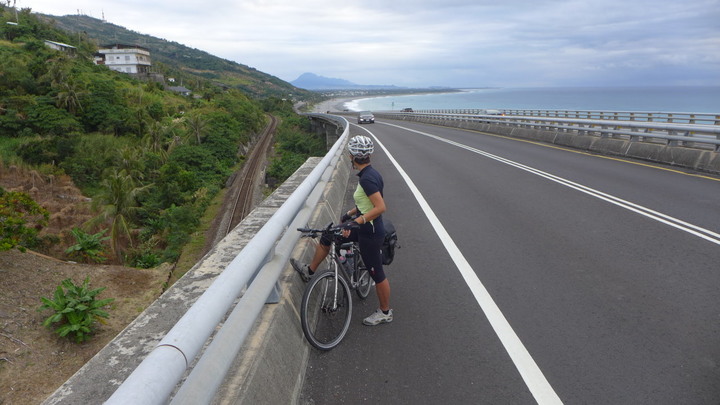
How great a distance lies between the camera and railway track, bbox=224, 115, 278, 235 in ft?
116

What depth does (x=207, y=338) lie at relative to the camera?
2.20 metres

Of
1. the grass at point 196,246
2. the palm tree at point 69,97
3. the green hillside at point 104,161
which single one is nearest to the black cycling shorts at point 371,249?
the grass at point 196,246

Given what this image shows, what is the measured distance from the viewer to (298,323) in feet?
13.2

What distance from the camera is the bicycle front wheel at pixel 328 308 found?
4164 millimetres

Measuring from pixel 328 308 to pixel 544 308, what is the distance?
2304mm

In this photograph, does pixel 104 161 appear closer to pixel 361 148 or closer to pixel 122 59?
pixel 361 148

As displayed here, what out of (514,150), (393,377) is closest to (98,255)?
(514,150)

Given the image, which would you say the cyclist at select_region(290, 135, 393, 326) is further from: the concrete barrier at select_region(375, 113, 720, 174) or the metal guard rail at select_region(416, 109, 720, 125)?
the metal guard rail at select_region(416, 109, 720, 125)

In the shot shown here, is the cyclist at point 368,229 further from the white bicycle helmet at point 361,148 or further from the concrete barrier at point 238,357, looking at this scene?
the concrete barrier at point 238,357

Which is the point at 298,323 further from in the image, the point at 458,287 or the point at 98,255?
the point at 98,255

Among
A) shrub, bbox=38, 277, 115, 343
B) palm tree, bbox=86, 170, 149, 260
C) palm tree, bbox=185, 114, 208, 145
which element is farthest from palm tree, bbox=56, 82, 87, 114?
shrub, bbox=38, 277, 115, 343

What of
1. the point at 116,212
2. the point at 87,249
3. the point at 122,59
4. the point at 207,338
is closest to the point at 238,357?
the point at 207,338

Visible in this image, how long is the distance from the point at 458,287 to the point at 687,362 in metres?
2.28

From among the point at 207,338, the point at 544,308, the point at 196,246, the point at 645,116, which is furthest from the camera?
the point at 645,116
